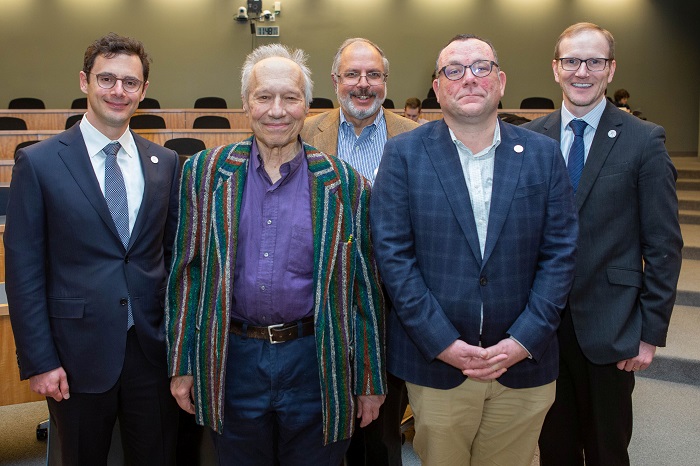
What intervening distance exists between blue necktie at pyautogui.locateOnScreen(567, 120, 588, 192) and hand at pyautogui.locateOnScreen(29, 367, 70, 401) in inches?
65.0

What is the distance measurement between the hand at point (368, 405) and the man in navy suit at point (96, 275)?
0.60 metres

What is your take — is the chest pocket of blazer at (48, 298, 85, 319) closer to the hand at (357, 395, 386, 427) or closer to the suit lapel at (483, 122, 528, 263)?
the hand at (357, 395, 386, 427)

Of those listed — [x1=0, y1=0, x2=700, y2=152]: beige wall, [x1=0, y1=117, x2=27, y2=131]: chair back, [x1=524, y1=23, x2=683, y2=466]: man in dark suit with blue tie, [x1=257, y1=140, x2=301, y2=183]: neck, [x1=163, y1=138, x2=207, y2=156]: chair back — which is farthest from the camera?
[x1=0, y1=0, x2=700, y2=152]: beige wall

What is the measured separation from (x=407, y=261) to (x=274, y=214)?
38cm

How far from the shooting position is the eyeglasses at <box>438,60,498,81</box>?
189cm

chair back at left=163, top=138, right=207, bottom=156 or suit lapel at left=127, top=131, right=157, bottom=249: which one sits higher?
chair back at left=163, top=138, right=207, bottom=156

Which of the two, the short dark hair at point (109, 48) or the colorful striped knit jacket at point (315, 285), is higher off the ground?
the short dark hair at point (109, 48)

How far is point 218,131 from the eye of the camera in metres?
7.53

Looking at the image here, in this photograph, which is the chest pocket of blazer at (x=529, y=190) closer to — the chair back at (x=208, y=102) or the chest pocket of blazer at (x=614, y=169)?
the chest pocket of blazer at (x=614, y=169)

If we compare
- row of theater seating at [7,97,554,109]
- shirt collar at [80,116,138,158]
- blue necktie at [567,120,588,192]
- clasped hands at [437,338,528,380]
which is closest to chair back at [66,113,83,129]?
row of theater seating at [7,97,554,109]

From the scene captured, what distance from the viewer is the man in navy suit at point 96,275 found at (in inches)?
76.8

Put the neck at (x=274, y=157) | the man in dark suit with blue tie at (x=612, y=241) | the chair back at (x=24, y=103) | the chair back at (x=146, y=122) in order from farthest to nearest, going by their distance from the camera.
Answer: the chair back at (x=24, y=103)
the chair back at (x=146, y=122)
the man in dark suit with blue tie at (x=612, y=241)
the neck at (x=274, y=157)

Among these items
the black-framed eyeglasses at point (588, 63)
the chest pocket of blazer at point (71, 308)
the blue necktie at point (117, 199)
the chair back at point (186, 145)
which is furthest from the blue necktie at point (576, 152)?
the chair back at point (186, 145)

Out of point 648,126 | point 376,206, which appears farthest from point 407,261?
point 648,126
